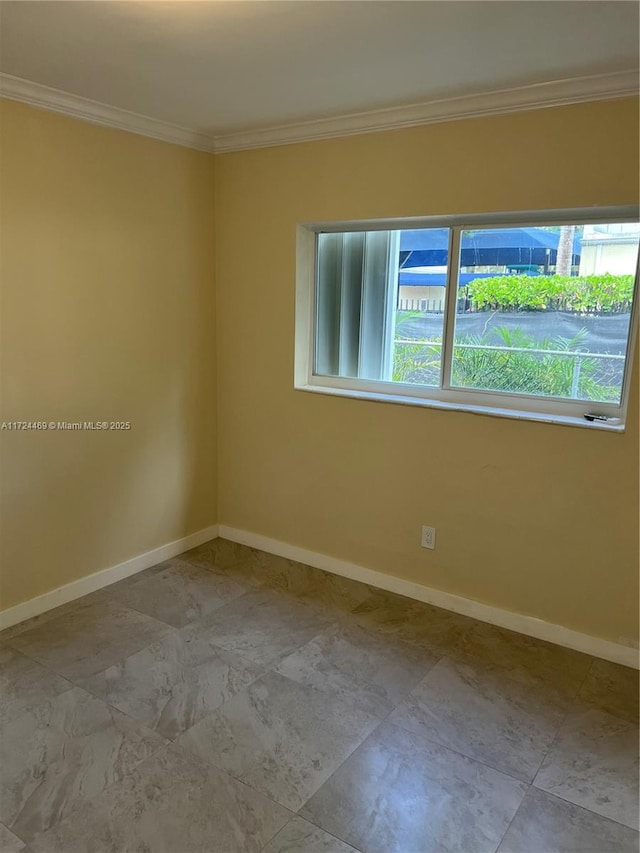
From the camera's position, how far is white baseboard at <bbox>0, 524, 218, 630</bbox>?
279 cm

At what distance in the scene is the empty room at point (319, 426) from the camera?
189 cm

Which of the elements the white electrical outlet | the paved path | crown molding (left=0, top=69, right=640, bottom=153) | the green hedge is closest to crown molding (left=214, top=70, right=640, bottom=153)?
crown molding (left=0, top=69, right=640, bottom=153)

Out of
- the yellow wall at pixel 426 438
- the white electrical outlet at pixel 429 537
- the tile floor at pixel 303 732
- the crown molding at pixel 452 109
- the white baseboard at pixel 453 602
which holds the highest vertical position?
the crown molding at pixel 452 109

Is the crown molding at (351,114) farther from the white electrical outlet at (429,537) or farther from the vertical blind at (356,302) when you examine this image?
the white electrical outlet at (429,537)

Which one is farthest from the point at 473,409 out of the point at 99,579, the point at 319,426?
the point at 99,579

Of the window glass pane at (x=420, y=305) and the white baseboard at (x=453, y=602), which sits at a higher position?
the window glass pane at (x=420, y=305)

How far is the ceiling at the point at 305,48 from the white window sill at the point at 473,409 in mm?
1331

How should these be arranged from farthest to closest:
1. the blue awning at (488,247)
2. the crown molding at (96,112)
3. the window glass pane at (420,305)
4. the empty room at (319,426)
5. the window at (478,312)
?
1. the window glass pane at (420,305)
2. the blue awning at (488,247)
3. the window at (478,312)
4. the crown molding at (96,112)
5. the empty room at (319,426)

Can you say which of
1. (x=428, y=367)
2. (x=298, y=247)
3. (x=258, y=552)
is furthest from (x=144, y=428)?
(x=428, y=367)

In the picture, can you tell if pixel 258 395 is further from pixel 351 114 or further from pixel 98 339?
pixel 351 114

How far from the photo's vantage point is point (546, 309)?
2703mm

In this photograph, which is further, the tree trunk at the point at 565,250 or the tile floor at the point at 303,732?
the tree trunk at the point at 565,250

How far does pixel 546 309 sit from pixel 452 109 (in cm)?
95

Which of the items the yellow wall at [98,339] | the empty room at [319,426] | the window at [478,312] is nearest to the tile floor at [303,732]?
the empty room at [319,426]
